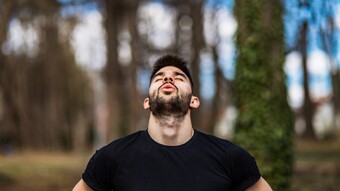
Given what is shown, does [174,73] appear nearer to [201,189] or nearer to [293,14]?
[201,189]

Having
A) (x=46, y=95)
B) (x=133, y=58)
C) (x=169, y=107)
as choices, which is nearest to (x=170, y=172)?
(x=169, y=107)

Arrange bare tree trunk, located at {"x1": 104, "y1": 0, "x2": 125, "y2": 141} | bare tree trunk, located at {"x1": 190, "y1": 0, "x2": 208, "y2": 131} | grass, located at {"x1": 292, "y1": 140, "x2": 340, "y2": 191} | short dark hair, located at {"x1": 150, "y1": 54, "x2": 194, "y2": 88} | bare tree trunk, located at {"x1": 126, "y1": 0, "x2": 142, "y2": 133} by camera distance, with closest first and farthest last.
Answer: short dark hair, located at {"x1": 150, "y1": 54, "x2": 194, "y2": 88} → grass, located at {"x1": 292, "y1": 140, "x2": 340, "y2": 191} → bare tree trunk, located at {"x1": 104, "y1": 0, "x2": 125, "y2": 141} → bare tree trunk, located at {"x1": 190, "y1": 0, "x2": 208, "y2": 131} → bare tree trunk, located at {"x1": 126, "y1": 0, "x2": 142, "y2": 133}

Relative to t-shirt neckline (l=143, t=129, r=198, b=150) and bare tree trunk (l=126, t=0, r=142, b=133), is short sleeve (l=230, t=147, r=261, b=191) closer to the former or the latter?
t-shirt neckline (l=143, t=129, r=198, b=150)

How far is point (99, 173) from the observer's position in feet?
9.76

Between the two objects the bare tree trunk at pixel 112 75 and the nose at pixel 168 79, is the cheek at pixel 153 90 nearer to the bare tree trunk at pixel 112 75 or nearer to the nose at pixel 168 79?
the nose at pixel 168 79

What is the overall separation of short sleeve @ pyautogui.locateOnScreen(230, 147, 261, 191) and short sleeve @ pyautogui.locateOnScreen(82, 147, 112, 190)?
0.70 meters

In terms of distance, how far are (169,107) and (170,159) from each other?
29cm

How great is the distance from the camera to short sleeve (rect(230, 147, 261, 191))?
2.94m

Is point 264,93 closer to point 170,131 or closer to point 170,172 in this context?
point 170,131

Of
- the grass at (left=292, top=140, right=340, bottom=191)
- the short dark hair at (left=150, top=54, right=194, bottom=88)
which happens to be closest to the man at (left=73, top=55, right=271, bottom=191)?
the short dark hair at (left=150, top=54, right=194, bottom=88)

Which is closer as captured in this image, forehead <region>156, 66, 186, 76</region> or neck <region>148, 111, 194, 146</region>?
neck <region>148, 111, 194, 146</region>

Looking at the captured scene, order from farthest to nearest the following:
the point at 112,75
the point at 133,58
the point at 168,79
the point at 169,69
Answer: the point at 133,58 < the point at 112,75 < the point at 169,69 < the point at 168,79

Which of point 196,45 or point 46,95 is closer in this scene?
point 196,45

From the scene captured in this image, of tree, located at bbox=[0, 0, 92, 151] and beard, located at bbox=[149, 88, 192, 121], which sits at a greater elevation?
beard, located at bbox=[149, 88, 192, 121]
